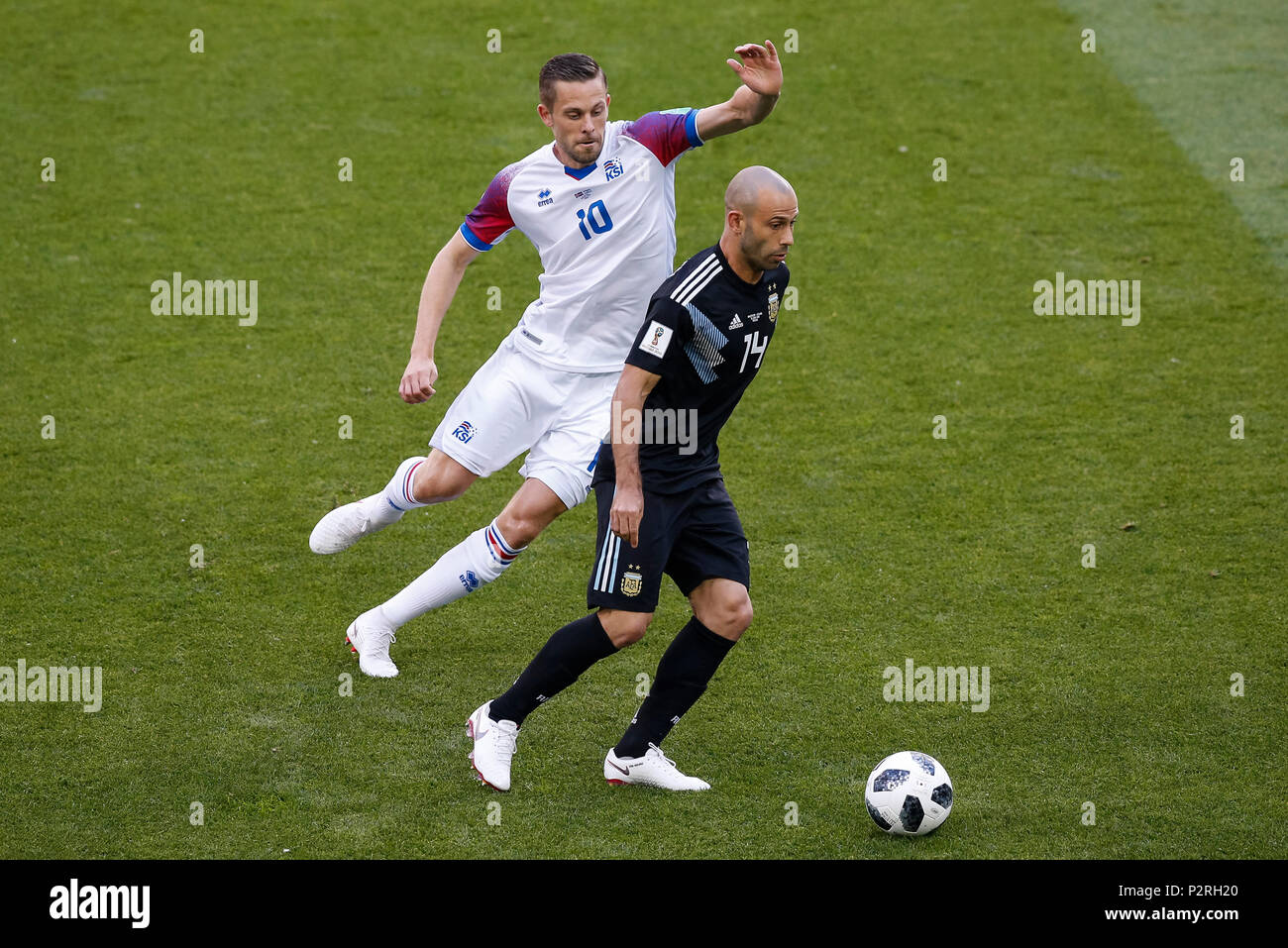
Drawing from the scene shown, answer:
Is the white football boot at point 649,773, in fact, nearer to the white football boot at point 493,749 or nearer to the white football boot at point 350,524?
the white football boot at point 493,749

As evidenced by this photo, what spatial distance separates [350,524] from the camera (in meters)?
6.54

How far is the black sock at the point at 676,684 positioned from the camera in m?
5.35

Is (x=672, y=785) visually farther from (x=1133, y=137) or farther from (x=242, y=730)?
(x=1133, y=137)

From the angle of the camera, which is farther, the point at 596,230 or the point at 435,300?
the point at 435,300

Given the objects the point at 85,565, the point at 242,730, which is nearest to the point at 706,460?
the point at 242,730

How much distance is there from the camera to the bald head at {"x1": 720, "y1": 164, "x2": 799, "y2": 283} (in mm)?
4883

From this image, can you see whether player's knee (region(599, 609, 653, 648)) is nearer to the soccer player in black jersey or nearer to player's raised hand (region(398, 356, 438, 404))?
the soccer player in black jersey

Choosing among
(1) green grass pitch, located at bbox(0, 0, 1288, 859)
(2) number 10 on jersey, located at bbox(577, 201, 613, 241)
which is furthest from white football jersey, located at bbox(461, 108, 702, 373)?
(1) green grass pitch, located at bbox(0, 0, 1288, 859)

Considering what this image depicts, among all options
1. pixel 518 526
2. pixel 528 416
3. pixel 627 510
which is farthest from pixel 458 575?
pixel 627 510

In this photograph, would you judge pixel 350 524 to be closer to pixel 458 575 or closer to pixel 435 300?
pixel 458 575

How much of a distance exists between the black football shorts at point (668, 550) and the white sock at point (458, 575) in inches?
29.9

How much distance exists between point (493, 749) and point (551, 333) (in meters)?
1.80

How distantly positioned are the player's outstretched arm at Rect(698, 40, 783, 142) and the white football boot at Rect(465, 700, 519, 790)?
244 cm
